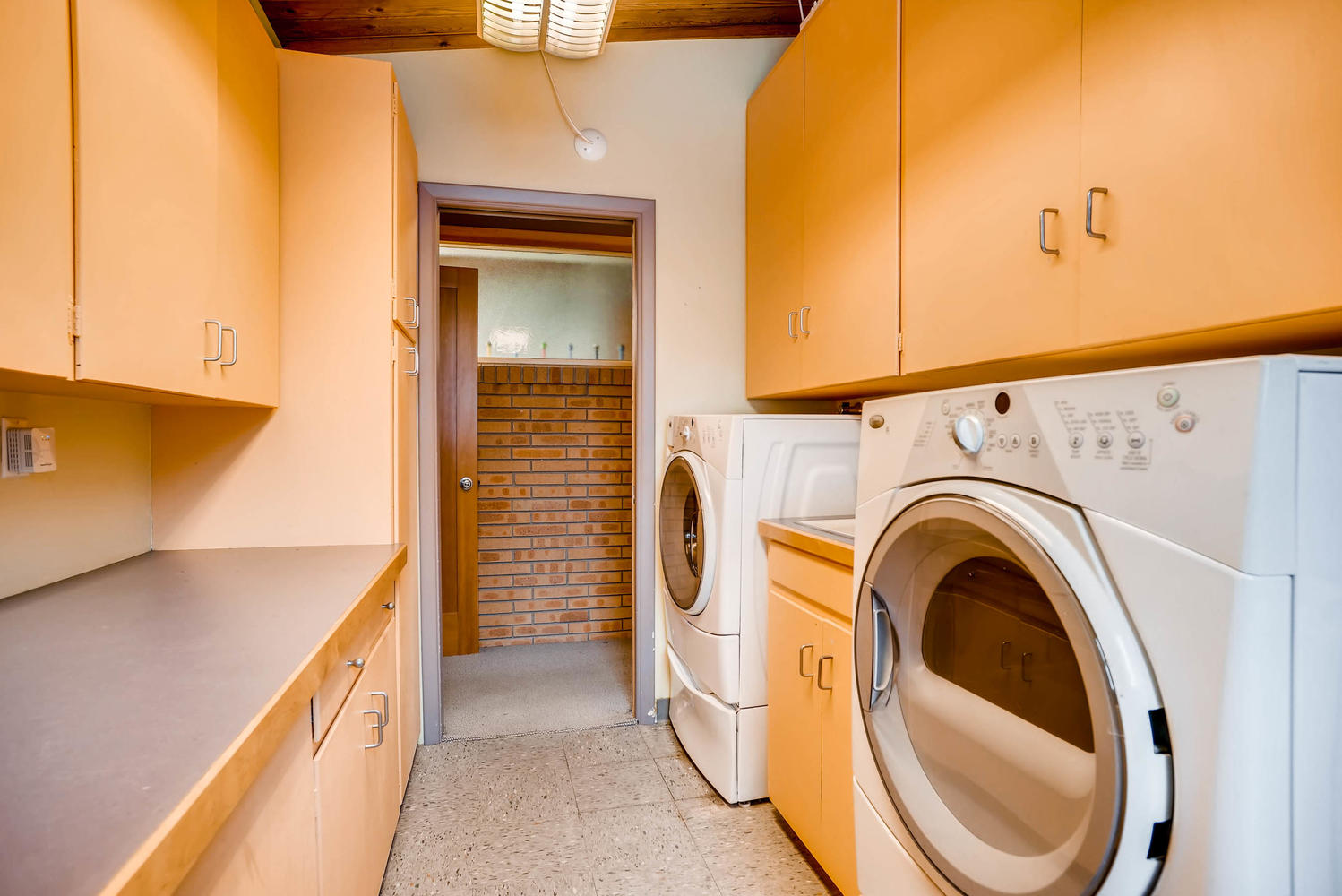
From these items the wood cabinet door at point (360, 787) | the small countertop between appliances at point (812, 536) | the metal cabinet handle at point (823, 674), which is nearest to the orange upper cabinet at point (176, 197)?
the wood cabinet door at point (360, 787)

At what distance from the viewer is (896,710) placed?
1086 mm

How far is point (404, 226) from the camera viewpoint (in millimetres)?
1949

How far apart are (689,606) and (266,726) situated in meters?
1.50

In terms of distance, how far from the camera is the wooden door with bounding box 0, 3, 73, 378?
78 centimetres

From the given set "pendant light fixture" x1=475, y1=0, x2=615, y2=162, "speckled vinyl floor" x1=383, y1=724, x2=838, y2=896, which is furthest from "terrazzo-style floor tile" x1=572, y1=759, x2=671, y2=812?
"pendant light fixture" x1=475, y1=0, x2=615, y2=162

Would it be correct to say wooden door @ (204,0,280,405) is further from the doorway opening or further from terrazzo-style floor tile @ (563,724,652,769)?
terrazzo-style floor tile @ (563,724,652,769)

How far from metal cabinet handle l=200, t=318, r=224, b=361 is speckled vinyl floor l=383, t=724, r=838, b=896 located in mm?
1366

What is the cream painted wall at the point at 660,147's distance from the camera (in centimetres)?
237

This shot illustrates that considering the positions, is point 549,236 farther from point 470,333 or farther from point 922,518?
point 922,518

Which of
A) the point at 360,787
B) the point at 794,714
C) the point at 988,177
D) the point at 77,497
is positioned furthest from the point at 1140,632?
the point at 77,497

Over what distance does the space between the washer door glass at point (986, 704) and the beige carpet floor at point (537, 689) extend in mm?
1694

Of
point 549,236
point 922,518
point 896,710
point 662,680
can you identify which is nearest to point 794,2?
point 549,236

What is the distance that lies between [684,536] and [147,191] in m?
1.70

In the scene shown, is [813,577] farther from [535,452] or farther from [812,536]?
[535,452]
